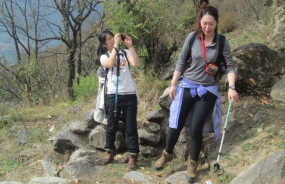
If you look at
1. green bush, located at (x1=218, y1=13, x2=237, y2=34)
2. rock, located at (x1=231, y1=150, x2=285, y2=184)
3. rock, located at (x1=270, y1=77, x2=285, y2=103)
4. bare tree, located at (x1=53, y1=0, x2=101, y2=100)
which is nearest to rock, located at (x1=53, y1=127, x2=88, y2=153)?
rock, located at (x1=231, y1=150, x2=285, y2=184)

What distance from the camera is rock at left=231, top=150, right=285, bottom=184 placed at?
2.74 m

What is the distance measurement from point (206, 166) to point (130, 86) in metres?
1.38

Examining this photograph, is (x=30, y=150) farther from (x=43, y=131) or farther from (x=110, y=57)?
(x=110, y=57)

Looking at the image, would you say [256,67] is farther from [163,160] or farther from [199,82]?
[163,160]

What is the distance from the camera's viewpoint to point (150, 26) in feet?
20.1

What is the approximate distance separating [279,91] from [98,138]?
2800 mm

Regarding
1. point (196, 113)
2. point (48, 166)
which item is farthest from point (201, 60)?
point (48, 166)

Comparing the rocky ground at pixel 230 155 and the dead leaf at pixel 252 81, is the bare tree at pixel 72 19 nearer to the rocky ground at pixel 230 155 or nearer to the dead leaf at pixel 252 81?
the rocky ground at pixel 230 155

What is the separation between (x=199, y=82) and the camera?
334 centimetres

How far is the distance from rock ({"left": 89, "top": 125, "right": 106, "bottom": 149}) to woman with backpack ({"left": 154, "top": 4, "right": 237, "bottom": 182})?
4.69ft

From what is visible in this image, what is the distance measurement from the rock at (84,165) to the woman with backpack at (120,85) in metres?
0.50

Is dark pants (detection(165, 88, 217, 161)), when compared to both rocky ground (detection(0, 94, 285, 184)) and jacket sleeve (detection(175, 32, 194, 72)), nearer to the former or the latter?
jacket sleeve (detection(175, 32, 194, 72))

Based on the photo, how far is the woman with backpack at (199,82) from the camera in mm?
3242

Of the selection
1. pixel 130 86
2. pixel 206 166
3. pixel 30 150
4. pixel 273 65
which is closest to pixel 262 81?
pixel 273 65
